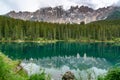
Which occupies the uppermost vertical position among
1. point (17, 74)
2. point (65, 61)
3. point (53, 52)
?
point (17, 74)

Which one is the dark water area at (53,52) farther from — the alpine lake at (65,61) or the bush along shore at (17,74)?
the bush along shore at (17,74)

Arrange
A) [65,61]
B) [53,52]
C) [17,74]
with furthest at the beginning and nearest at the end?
[53,52]
[65,61]
[17,74]

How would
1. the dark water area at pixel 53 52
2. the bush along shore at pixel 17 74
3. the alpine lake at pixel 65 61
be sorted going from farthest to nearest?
the dark water area at pixel 53 52
the alpine lake at pixel 65 61
the bush along shore at pixel 17 74

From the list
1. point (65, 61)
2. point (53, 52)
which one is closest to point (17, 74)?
point (65, 61)

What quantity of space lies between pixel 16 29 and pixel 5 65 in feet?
555

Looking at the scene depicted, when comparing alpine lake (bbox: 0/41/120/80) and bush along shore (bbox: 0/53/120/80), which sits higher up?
bush along shore (bbox: 0/53/120/80)

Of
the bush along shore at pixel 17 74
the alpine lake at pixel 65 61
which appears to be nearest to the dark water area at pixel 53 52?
the alpine lake at pixel 65 61

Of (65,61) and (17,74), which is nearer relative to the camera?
(17,74)

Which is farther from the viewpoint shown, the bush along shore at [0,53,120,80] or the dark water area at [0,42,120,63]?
the dark water area at [0,42,120,63]

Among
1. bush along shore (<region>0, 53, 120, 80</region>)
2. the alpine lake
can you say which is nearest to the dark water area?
the alpine lake

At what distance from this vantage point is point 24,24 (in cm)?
19175

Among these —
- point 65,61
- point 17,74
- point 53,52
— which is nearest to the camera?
point 17,74

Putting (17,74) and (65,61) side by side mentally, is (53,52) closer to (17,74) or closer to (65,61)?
(65,61)

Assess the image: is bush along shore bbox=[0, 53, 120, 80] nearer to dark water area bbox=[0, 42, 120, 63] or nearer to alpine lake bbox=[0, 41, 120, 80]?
alpine lake bbox=[0, 41, 120, 80]
